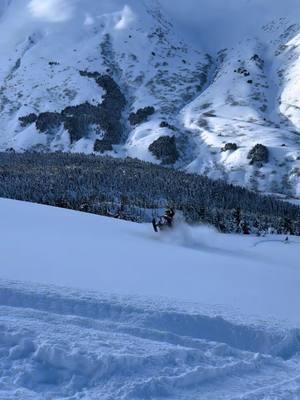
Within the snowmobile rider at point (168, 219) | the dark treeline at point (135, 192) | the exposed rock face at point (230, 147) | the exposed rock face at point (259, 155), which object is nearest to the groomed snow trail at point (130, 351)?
the snowmobile rider at point (168, 219)

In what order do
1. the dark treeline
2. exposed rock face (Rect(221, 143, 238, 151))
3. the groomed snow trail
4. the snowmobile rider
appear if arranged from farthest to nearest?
1. exposed rock face (Rect(221, 143, 238, 151))
2. the dark treeline
3. the snowmobile rider
4. the groomed snow trail

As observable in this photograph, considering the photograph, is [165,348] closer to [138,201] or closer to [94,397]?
[94,397]

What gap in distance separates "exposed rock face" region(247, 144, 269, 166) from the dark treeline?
84.6 feet

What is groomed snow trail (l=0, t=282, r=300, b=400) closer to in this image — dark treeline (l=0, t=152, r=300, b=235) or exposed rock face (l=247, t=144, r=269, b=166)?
dark treeline (l=0, t=152, r=300, b=235)

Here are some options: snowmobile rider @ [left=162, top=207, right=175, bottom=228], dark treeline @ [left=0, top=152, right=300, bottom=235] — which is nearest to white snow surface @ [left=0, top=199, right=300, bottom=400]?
snowmobile rider @ [left=162, top=207, right=175, bottom=228]

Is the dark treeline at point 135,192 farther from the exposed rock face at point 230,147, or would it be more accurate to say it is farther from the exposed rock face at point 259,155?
the exposed rock face at point 230,147

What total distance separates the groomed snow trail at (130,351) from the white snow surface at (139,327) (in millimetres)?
22

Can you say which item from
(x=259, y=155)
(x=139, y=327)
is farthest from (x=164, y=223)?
(x=259, y=155)

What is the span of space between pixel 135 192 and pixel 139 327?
4955 inches

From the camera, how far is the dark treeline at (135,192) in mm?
113125

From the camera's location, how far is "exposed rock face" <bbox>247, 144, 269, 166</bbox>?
176 meters

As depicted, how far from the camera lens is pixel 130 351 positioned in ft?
32.0

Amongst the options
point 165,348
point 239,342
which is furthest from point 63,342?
point 239,342

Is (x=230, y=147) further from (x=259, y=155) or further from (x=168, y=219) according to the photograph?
(x=168, y=219)
